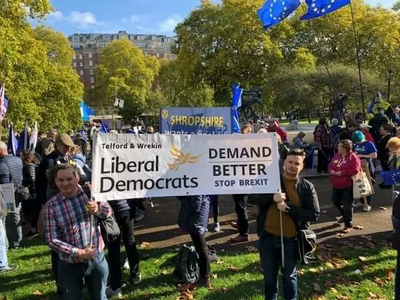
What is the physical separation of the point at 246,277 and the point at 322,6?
8.47m

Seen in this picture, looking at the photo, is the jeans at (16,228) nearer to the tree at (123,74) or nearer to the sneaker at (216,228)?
the sneaker at (216,228)

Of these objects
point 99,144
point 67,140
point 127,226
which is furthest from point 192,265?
point 67,140

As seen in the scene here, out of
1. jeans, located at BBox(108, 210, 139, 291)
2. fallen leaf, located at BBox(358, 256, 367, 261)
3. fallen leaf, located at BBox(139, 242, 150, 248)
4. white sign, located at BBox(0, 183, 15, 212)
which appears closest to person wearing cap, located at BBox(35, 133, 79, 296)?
white sign, located at BBox(0, 183, 15, 212)

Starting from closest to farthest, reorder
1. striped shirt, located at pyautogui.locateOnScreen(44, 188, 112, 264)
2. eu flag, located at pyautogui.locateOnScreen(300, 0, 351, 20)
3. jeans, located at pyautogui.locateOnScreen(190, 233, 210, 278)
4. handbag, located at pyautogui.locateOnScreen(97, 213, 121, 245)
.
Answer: striped shirt, located at pyautogui.locateOnScreen(44, 188, 112, 264)
handbag, located at pyautogui.locateOnScreen(97, 213, 121, 245)
jeans, located at pyautogui.locateOnScreen(190, 233, 210, 278)
eu flag, located at pyautogui.locateOnScreen(300, 0, 351, 20)

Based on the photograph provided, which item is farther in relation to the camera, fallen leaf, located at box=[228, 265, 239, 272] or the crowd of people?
fallen leaf, located at box=[228, 265, 239, 272]

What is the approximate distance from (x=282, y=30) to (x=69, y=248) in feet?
105

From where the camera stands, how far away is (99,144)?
3.67m

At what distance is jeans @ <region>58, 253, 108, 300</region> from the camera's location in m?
3.18

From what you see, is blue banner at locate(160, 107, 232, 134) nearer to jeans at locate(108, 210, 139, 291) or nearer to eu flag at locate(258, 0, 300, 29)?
jeans at locate(108, 210, 139, 291)

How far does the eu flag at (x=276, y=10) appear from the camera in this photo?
10.3 meters

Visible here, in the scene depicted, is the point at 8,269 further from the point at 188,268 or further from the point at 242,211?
the point at 242,211

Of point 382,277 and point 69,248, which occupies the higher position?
point 69,248

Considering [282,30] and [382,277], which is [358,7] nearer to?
[282,30]

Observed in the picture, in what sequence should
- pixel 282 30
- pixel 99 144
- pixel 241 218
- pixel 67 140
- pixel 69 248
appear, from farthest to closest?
pixel 282 30 < pixel 241 218 < pixel 67 140 < pixel 99 144 < pixel 69 248
